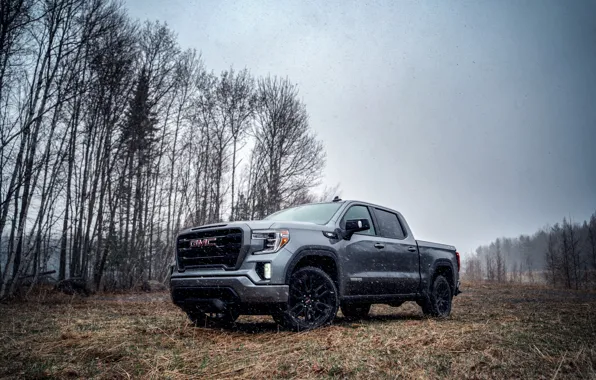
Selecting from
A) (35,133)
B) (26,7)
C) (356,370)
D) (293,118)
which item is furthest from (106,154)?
(356,370)

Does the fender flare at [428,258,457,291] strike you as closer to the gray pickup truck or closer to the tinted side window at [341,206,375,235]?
the gray pickup truck

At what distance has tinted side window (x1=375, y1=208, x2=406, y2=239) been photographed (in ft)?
24.1

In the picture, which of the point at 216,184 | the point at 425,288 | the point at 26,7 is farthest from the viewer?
the point at 216,184

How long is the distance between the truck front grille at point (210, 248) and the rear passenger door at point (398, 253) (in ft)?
8.79

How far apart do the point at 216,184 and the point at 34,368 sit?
23.2m

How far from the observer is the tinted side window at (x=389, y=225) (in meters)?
7.36

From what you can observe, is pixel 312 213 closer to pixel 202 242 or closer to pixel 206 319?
pixel 202 242

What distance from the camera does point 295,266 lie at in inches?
219

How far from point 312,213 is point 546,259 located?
Answer: 53452 mm

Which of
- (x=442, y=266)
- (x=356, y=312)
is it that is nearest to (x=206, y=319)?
→ (x=356, y=312)

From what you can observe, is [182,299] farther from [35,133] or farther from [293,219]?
[35,133]

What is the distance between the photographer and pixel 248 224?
5484mm

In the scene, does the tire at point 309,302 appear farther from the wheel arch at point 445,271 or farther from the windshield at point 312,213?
the wheel arch at point 445,271

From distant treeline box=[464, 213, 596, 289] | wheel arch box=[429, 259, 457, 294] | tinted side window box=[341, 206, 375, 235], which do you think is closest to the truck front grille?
tinted side window box=[341, 206, 375, 235]
